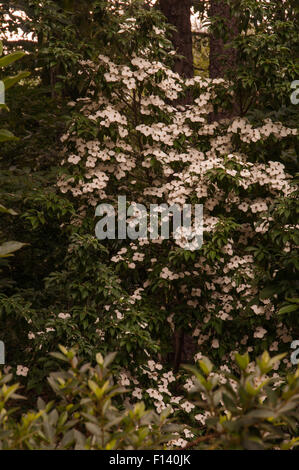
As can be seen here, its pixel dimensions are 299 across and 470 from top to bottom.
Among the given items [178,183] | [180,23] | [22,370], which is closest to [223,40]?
[178,183]

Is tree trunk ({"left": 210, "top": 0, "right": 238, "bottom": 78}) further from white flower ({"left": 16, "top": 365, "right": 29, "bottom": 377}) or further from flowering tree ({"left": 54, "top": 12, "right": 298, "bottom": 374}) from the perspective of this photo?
white flower ({"left": 16, "top": 365, "right": 29, "bottom": 377})

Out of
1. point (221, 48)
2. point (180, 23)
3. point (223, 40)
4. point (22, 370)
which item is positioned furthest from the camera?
point (221, 48)

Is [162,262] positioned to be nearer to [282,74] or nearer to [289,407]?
[282,74]

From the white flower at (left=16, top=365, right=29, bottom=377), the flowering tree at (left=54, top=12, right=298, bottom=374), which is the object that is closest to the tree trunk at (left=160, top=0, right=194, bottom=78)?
the flowering tree at (left=54, top=12, right=298, bottom=374)

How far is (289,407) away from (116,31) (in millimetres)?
3870

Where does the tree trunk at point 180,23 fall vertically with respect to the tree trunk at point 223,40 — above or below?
above

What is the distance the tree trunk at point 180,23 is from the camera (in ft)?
21.1

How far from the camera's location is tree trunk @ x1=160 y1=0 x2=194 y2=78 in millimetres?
6422

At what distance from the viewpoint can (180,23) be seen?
21.1 ft

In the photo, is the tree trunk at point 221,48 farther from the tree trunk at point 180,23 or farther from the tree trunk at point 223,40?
the tree trunk at point 180,23

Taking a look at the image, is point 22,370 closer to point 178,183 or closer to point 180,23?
point 178,183

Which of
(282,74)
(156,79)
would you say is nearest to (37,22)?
(156,79)

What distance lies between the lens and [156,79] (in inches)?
188

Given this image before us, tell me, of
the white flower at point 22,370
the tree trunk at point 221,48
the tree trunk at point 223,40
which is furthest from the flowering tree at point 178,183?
the white flower at point 22,370
